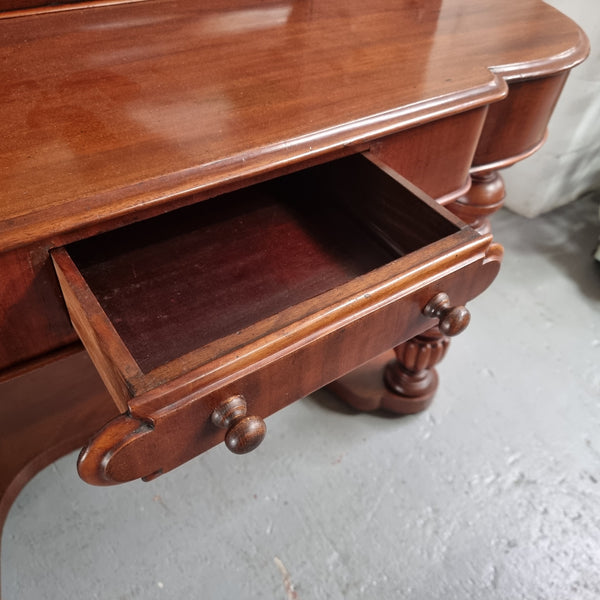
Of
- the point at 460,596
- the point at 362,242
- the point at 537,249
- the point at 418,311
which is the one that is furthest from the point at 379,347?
the point at 537,249

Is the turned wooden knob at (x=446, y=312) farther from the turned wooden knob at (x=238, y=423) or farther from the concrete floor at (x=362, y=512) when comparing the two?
the concrete floor at (x=362, y=512)

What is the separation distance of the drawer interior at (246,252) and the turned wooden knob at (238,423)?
11 centimetres

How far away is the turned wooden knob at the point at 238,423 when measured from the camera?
395mm

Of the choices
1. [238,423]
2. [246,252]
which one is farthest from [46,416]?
[238,423]

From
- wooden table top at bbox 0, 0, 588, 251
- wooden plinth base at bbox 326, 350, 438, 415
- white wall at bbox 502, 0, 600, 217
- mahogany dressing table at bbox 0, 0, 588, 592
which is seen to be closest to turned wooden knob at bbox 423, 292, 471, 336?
mahogany dressing table at bbox 0, 0, 588, 592

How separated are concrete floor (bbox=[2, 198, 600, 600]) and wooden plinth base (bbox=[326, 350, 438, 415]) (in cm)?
3

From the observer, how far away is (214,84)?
56 centimetres

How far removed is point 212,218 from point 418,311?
0.27 meters

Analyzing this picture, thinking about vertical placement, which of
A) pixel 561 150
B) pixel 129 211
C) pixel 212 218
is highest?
pixel 129 211

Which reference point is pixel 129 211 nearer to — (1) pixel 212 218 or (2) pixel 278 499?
(1) pixel 212 218

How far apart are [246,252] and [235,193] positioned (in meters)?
0.10

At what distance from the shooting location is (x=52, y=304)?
48 centimetres

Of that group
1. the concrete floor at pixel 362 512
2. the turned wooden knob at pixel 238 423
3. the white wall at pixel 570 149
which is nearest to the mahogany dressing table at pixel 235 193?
the turned wooden knob at pixel 238 423

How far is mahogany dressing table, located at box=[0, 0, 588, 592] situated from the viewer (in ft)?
1.34
